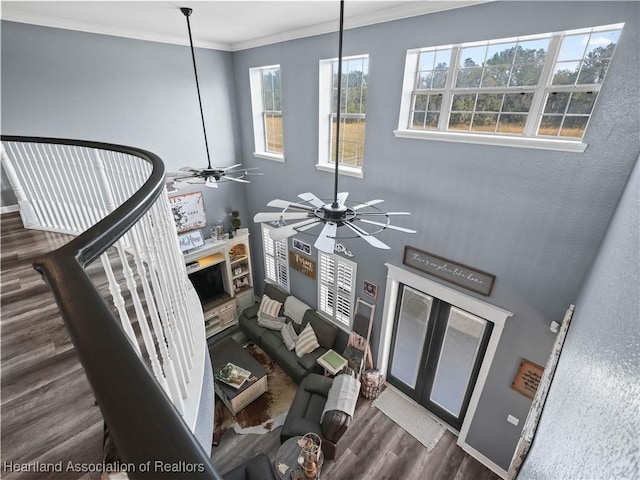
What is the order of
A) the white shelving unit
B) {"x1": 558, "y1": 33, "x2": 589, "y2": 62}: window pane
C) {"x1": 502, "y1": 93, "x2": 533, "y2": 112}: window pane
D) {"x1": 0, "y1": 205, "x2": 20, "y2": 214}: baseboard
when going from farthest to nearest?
the white shelving unit, {"x1": 0, "y1": 205, "x2": 20, "y2": 214}: baseboard, {"x1": 502, "y1": 93, "x2": 533, "y2": 112}: window pane, {"x1": 558, "y1": 33, "x2": 589, "y2": 62}: window pane

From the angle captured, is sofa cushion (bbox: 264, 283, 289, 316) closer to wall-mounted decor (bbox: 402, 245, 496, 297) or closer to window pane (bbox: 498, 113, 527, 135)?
wall-mounted decor (bbox: 402, 245, 496, 297)

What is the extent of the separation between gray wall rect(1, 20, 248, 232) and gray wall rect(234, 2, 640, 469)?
191 cm

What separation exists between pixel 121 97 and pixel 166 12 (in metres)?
1.76

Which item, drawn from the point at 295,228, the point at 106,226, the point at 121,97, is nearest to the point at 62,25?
the point at 121,97

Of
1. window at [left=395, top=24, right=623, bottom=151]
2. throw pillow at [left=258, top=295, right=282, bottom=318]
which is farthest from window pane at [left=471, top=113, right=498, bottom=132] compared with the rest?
throw pillow at [left=258, top=295, right=282, bottom=318]

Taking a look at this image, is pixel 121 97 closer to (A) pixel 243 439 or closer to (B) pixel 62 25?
(B) pixel 62 25

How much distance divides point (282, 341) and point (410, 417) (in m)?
2.73

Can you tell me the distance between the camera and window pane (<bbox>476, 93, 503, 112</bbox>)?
3.37 metres

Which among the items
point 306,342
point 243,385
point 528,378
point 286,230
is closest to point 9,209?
Answer: point 243,385

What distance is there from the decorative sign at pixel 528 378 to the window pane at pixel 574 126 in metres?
2.55

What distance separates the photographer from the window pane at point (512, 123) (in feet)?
10.7

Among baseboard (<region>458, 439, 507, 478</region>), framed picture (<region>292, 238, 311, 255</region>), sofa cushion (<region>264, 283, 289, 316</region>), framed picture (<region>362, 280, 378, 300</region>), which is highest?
framed picture (<region>292, 238, 311, 255</region>)

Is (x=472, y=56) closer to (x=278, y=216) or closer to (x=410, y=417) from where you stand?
(x=278, y=216)

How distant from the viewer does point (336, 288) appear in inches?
227
